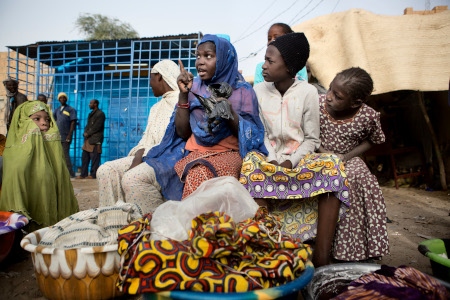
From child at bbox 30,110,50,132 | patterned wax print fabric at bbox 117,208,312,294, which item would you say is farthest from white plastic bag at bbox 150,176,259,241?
child at bbox 30,110,50,132

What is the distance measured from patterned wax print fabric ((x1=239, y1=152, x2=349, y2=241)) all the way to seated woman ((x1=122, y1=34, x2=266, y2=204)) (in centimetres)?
18

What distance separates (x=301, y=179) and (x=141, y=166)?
4.15ft

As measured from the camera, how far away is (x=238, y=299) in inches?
47.5

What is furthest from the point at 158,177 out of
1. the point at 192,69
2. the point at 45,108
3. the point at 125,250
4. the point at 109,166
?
the point at 192,69

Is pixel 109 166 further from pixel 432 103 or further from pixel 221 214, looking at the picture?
pixel 432 103

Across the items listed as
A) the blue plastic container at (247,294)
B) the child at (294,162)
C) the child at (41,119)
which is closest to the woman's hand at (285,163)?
the child at (294,162)

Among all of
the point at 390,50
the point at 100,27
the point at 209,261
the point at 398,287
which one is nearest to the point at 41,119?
the point at 209,261

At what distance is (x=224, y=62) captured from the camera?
2.49 metres

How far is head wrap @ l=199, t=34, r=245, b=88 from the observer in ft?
8.09

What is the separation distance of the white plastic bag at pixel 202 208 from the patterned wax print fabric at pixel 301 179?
16.0 inches

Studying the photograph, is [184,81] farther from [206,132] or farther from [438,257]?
[438,257]

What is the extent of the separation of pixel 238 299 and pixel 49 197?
2.76 m

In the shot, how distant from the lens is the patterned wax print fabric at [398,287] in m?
1.39

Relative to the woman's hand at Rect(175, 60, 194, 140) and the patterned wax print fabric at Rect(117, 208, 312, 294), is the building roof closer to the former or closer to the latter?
the woman's hand at Rect(175, 60, 194, 140)
